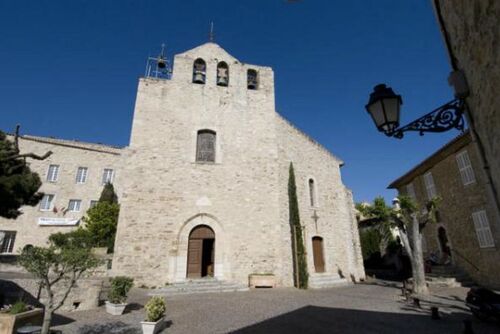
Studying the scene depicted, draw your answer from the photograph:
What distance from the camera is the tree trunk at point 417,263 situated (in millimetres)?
9961

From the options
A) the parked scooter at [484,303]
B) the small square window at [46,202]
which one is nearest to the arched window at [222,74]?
the parked scooter at [484,303]

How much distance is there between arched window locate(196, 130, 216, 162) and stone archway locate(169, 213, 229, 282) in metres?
2.91

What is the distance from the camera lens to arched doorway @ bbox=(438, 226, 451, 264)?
13.5 metres

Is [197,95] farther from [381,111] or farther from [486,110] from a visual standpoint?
[486,110]

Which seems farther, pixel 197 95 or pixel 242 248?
pixel 197 95

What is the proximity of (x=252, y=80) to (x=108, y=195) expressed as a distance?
1475 cm

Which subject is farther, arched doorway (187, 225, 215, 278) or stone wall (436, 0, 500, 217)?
arched doorway (187, 225, 215, 278)

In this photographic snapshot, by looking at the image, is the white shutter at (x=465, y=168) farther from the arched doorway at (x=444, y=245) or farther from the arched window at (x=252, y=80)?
the arched window at (x=252, y=80)

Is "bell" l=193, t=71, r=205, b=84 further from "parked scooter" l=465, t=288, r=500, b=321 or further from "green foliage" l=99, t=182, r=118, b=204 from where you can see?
"parked scooter" l=465, t=288, r=500, b=321

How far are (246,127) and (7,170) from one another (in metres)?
9.71

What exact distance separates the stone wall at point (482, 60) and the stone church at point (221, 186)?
416 inches

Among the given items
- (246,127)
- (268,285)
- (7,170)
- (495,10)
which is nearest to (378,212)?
(268,285)

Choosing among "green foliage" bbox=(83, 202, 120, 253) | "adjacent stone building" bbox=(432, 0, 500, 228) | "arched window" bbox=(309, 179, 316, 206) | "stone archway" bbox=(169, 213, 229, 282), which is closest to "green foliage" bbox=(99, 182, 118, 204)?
"green foliage" bbox=(83, 202, 120, 253)

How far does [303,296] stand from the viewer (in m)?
9.62
